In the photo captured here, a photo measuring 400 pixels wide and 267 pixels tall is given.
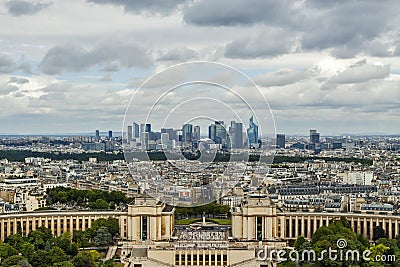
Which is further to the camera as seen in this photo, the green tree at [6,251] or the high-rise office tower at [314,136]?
the high-rise office tower at [314,136]

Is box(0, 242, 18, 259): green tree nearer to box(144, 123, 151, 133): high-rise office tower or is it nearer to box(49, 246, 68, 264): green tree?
box(49, 246, 68, 264): green tree

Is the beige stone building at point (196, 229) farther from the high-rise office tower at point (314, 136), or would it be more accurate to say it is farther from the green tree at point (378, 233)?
the high-rise office tower at point (314, 136)

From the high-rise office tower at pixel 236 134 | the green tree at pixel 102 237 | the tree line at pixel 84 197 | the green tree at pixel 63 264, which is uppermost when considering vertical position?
the high-rise office tower at pixel 236 134

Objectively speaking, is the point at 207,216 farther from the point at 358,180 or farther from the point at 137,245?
the point at 358,180

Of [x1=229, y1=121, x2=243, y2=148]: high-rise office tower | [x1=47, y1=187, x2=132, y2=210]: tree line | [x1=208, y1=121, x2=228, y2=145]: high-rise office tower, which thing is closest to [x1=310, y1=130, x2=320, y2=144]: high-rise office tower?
[x1=47, y1=187, x2=132, y2=210]: tree line

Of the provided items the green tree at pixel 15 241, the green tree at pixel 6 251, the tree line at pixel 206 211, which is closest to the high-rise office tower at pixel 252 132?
the green tree at pixel 6 251
